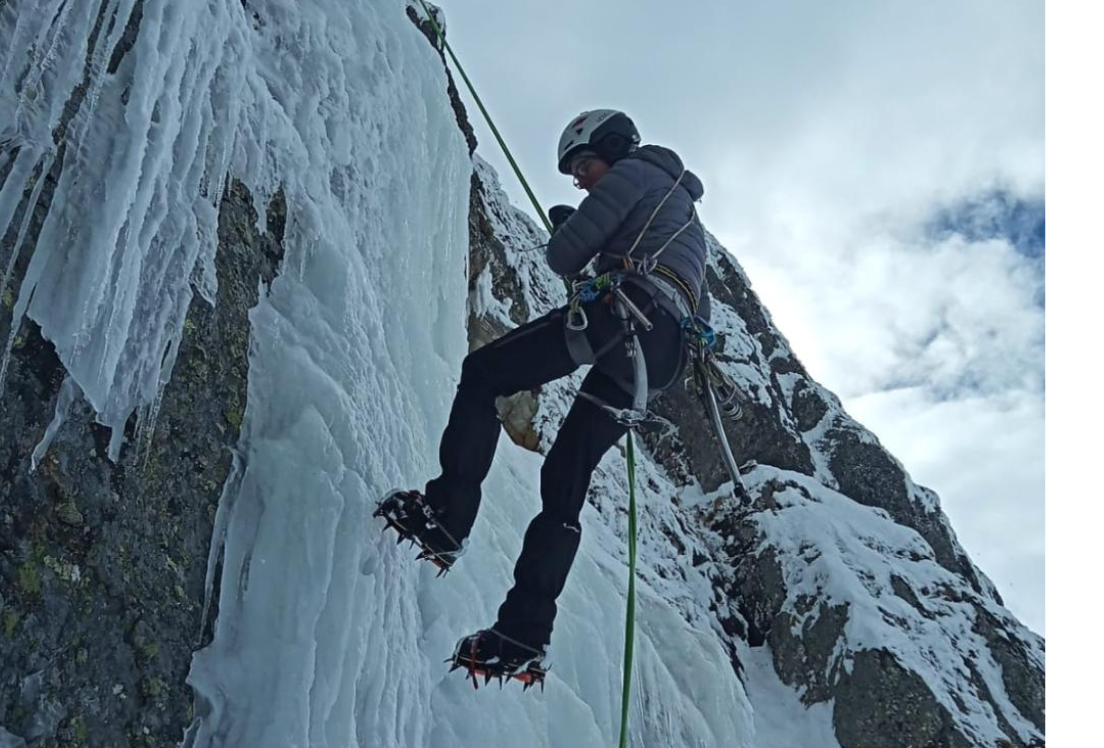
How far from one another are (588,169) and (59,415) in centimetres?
217

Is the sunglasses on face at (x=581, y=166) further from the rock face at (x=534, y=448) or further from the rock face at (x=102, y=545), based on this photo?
the rock face at (x=102, y=545)

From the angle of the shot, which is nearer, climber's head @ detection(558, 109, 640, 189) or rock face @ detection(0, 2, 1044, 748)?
rock face @ detection(0, 2, 1044, 748)

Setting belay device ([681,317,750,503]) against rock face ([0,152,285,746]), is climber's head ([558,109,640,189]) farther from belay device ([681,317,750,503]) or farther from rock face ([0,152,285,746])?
rock face ([0,152,285,746])

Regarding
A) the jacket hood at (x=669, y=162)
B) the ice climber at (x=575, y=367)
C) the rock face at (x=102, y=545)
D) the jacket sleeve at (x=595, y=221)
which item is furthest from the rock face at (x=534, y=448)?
the jacket hood at (x=669, y=162)

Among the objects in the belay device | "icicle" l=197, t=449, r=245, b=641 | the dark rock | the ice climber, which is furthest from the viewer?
the dark rock

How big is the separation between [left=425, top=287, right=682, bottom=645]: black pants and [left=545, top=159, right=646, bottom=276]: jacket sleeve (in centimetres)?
19

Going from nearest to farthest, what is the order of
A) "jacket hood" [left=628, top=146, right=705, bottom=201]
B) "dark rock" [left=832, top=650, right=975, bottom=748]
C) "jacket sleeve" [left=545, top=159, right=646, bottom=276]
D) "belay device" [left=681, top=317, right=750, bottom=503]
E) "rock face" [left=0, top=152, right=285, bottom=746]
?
"rock face" [left=0, top=152, right=285, bottom=746] < "jacket sleeve" [left=545, top=159, right=646, bottom=276] < "belay device" [left=681, top=317, right=750, bottom=503] < "jacket hood" [left=628, top=146, right=705, bottom=201] < "dark rock" [left=832, top=650, right=975, bottom=748]

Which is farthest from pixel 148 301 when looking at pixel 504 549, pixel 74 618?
pixel 504 549

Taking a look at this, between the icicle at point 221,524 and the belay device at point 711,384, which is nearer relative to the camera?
the icicle at point 221,524

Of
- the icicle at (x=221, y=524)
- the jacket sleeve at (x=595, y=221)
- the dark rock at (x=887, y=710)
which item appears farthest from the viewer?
the dark rock at (x=887, y=710)

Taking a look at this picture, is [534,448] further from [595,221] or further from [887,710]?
[595,221]

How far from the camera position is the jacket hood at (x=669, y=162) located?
3717 millimetres

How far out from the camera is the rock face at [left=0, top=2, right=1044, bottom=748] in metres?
2.45

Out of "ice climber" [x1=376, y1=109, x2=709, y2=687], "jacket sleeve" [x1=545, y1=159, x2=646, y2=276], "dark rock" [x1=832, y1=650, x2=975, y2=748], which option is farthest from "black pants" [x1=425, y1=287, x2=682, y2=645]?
"dark rock" [x1=832, y1=650, x2=975, y2=748]
